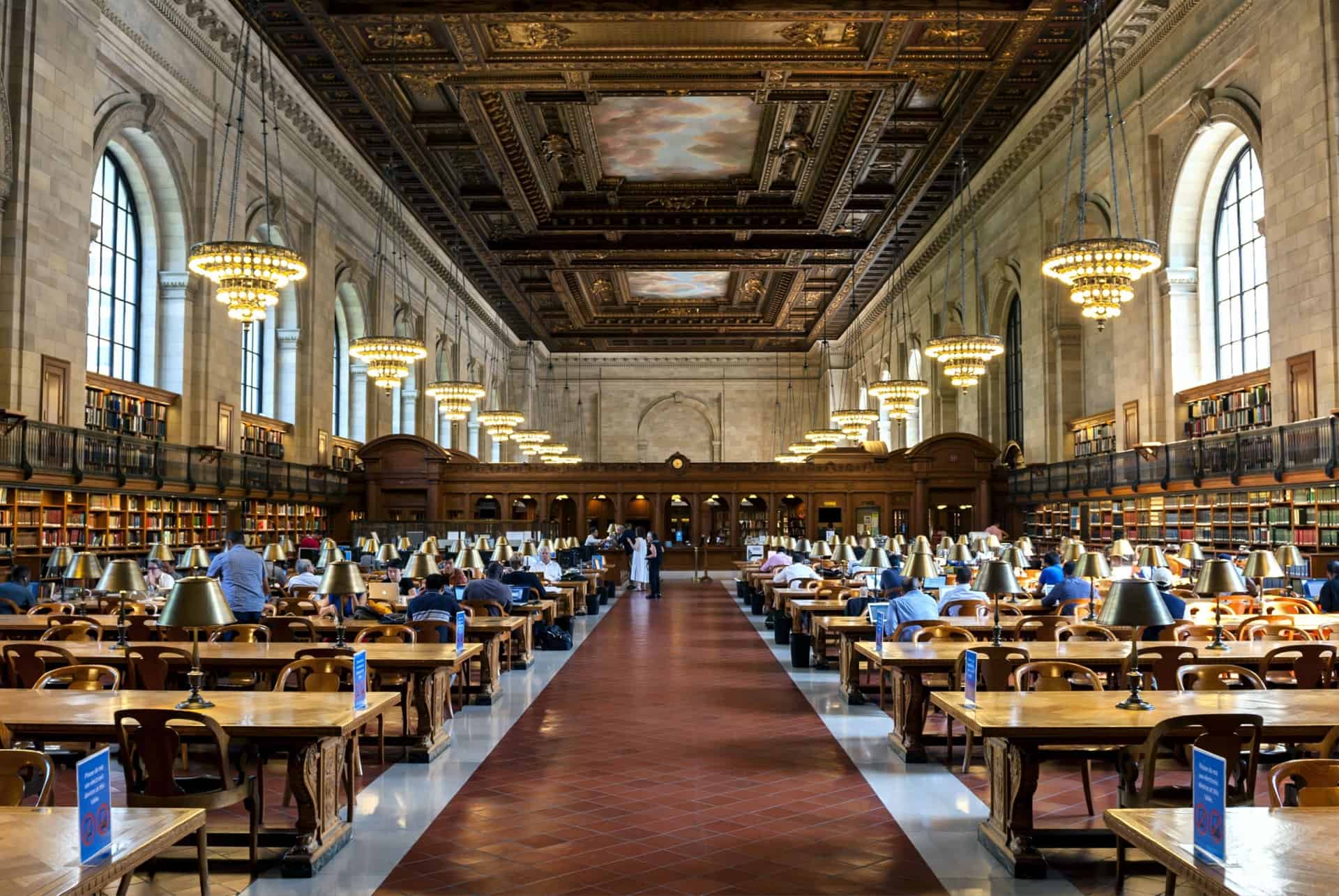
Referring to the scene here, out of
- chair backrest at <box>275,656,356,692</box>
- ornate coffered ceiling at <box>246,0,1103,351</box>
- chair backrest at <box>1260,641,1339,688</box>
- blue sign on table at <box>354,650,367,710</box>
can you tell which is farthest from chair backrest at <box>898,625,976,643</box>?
ornate coffered ceiling at <box>246,0,1103,351</box>

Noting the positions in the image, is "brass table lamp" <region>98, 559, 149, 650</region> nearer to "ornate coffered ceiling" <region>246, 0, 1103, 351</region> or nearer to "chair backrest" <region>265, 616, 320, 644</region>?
"chair backrest" <region>265, 616, 320, 644</region>

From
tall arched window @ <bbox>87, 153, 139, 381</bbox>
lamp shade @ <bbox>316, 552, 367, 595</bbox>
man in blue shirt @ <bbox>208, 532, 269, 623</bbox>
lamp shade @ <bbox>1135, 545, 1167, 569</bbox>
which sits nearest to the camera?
lamp shade @ <bbox>316, 552, 367, 595</bbox>

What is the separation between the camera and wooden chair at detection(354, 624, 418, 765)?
304 inches

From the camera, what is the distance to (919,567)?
9531 millimetres

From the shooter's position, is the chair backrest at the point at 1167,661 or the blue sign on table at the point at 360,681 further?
the chair backrest at the point at 1167,661

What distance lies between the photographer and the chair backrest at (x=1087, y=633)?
8.73m

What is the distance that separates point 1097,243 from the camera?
1304cm

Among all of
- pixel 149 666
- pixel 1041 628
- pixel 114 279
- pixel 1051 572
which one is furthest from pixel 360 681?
pixel 114 279

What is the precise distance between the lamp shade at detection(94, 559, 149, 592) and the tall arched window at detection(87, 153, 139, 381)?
10.9m

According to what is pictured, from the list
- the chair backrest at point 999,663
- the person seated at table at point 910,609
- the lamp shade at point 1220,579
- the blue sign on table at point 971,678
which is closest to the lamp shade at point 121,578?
the blue sign on table at point 971,678

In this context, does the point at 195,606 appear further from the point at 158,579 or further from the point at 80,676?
the point at 158,579

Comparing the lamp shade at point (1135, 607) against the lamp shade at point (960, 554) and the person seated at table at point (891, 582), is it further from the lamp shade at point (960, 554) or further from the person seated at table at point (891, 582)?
the lamp shade at point (960, 554)

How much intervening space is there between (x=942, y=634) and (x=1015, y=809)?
11.0 feet

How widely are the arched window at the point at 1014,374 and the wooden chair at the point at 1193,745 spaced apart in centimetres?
2168
